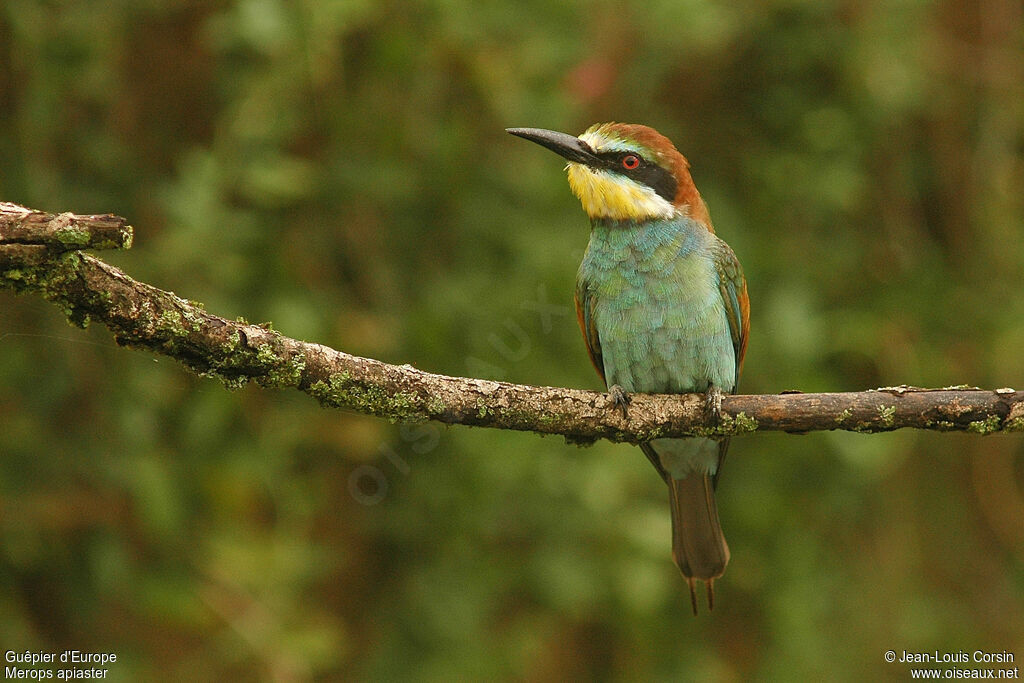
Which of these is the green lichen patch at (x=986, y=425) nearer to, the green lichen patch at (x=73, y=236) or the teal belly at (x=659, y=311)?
the teal belly at (x=659, y=311)

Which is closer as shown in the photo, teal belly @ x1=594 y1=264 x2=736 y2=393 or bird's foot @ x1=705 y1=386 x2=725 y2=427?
bird's foot @ x1=705 y1=386 x2=725 y2=427

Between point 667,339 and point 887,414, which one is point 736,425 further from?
point 667,339

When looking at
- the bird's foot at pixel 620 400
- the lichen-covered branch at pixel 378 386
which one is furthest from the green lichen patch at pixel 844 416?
the bird's foot at pixel 620 400

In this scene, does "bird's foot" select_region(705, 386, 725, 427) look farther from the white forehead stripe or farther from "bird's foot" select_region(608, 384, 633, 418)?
the white forehead stripe

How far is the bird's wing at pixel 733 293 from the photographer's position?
279 centimetres

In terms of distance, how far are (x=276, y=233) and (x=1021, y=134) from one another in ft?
10.0

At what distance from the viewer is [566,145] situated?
280 centimetres

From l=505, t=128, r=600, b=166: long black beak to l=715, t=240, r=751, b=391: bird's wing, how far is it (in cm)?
44

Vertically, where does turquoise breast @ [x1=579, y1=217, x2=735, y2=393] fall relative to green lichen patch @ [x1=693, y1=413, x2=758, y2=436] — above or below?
above

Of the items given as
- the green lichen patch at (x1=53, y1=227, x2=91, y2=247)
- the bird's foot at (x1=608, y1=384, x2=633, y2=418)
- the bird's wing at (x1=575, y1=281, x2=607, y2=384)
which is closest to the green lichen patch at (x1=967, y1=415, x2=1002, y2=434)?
the bird's foot at (x1=608, y1=384, x2=633, y2=418)

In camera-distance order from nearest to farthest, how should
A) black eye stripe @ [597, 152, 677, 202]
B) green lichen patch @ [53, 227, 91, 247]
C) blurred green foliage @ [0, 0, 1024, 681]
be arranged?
green lichen patch @ [53, 227, 91, 247], blurred green foliage @ [0, 0, 1024, 681], black eye stripe @ [597, 152, 677, 202]

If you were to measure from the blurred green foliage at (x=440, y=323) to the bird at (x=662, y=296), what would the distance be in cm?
17

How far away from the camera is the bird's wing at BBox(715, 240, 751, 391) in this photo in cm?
279

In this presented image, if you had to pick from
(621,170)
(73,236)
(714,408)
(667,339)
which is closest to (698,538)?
(667,339)
